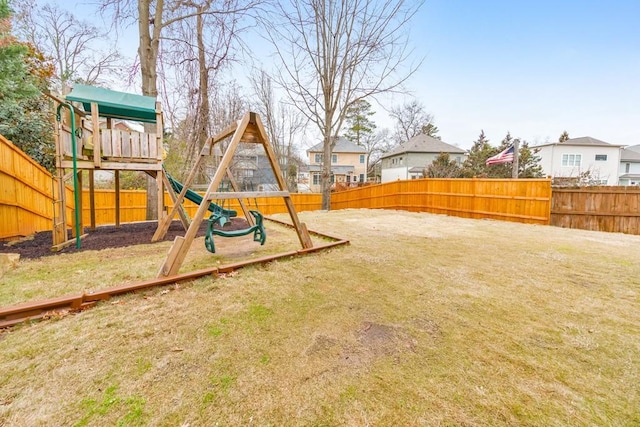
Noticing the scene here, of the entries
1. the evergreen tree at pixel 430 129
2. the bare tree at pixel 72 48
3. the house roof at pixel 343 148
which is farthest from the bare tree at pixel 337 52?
the evergreen tree at pixel 430 129

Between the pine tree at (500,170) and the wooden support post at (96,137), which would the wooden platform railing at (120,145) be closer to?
the wooden support post at (96,137)

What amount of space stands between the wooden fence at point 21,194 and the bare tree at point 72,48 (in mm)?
9102

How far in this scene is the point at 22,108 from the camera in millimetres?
7074

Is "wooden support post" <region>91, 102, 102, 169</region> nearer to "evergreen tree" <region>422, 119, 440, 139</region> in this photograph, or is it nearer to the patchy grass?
the patchy grass

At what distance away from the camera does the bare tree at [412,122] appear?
112ft

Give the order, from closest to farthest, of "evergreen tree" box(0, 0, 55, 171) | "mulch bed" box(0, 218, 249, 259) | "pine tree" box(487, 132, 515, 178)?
"mulch bed" box(0, 218, 249, 259)
"evergreen tree" box(0, 0, 55, 171)
"pine tree" box(487, 132, 515, 178)

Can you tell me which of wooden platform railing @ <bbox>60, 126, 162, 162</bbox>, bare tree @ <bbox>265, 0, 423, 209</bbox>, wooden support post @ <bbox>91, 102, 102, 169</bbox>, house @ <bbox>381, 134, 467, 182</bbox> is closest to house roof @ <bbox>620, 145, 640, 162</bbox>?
house @ <bbox>381, 134, 467, 182</bbox>

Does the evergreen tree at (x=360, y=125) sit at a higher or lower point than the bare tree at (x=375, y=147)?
higher

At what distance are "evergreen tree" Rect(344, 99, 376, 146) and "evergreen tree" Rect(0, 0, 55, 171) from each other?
28.3 meters

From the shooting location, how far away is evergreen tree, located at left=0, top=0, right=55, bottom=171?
5.69 metres

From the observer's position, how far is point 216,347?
67.4 inches

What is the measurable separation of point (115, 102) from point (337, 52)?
32.3 ft

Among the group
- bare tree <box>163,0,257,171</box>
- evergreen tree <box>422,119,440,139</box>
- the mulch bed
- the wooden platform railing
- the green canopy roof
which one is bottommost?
the mulch bed

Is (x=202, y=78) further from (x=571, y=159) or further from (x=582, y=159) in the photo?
(x=582, y=159)
